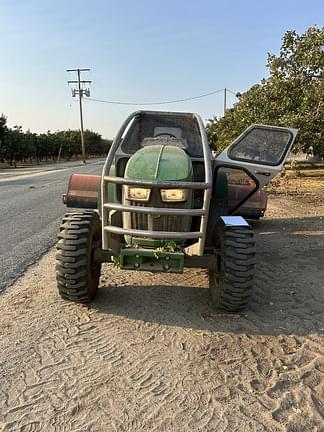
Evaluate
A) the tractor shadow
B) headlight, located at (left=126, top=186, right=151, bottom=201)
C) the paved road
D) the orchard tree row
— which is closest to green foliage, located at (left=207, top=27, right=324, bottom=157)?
the paved road

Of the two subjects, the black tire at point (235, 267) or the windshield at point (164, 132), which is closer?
the black tire at point (235, 267)

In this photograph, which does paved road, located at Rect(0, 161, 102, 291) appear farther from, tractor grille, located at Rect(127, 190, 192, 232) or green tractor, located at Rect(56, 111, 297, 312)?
tractor grille, located at Rect(127, 190, 192, 232)

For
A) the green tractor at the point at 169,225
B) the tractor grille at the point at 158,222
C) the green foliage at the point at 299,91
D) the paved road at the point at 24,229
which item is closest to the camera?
the green tractor at the point at 169,225

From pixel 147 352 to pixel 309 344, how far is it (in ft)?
4.50

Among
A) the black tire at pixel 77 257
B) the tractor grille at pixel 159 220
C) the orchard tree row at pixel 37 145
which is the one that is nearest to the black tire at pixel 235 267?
the tractor grille at pixel 159 220

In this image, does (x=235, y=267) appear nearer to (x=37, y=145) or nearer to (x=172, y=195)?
(x=172, y=195)

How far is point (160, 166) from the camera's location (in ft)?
13.7

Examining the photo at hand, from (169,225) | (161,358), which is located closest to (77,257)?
(169,225)

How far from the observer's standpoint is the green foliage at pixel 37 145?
4834 centimetres

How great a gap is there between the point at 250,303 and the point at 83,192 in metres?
3.35

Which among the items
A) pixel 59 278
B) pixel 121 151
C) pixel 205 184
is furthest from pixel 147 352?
pixel 121 151

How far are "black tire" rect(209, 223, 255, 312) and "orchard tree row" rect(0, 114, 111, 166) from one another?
4534cm

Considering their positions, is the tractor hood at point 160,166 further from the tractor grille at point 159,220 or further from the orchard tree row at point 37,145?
the orchard tree row at point 37,145

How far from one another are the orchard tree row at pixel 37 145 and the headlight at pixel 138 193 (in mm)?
44850
